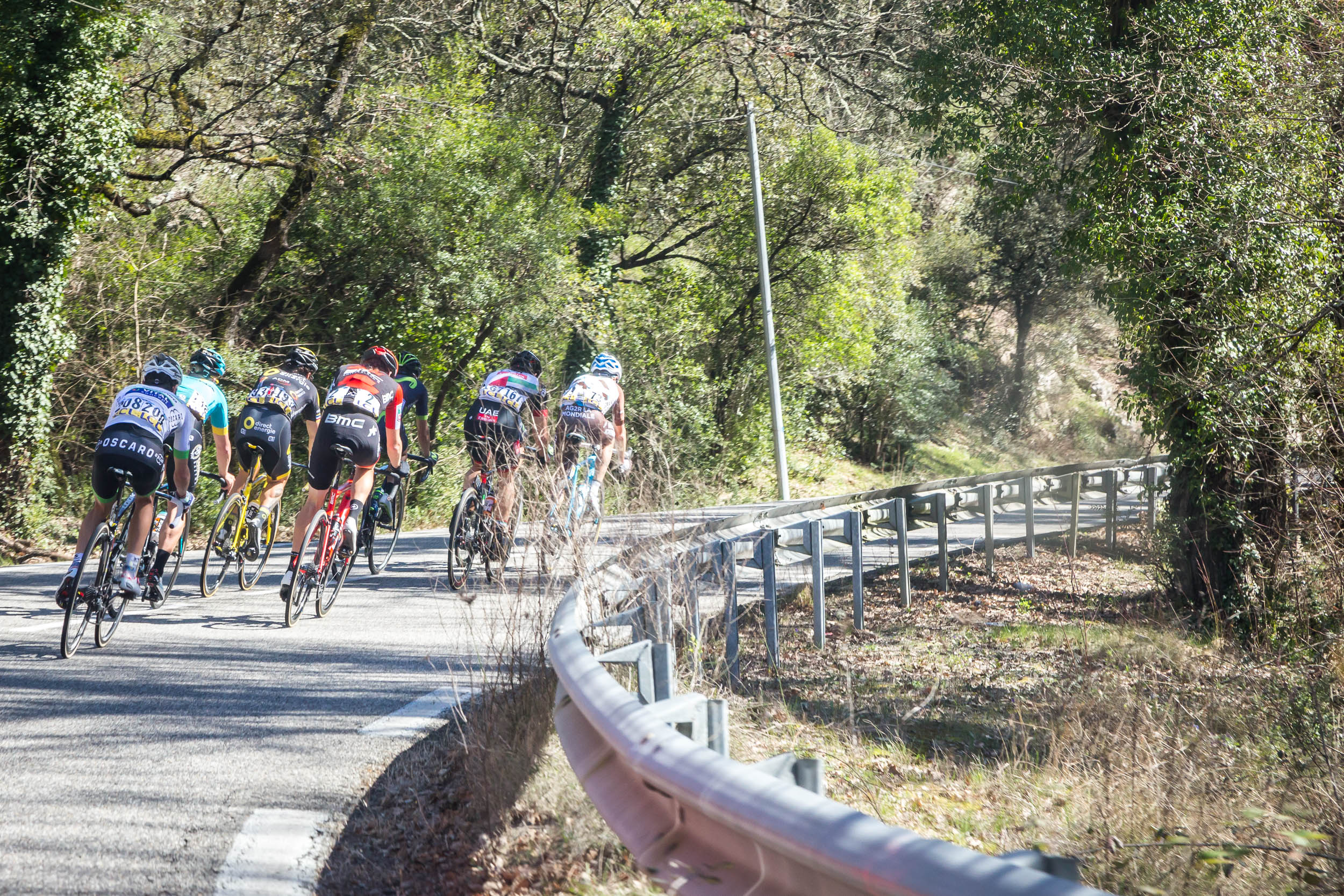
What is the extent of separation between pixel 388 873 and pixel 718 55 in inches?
931

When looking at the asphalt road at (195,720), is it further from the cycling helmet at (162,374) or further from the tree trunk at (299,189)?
the tree trunk at (299,189)

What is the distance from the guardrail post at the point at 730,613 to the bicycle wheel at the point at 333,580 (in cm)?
346

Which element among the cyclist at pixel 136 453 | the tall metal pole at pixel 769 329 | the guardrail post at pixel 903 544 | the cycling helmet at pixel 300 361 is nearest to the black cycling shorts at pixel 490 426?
the cycling helmet at pixel 300 361

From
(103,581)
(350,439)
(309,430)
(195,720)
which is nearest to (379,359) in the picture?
(350,439)

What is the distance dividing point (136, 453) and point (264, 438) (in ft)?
8.74

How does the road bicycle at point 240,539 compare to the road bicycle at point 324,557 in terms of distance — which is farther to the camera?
the road bicycle at point 240,539

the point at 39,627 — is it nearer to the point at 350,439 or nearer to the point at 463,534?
the point at 350,439

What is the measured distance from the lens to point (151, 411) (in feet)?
25.7

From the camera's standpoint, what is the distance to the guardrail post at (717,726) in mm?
3256

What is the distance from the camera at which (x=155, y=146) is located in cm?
1859

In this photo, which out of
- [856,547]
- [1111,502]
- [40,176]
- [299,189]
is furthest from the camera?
[299,189]

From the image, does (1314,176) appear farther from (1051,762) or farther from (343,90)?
(343,90)

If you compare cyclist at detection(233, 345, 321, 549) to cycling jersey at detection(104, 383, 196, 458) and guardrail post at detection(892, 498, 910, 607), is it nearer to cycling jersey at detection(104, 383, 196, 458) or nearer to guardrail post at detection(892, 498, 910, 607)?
cycling jersey at detection(104, 383, 196, 458)

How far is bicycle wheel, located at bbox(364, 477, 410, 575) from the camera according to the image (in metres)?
11.6
